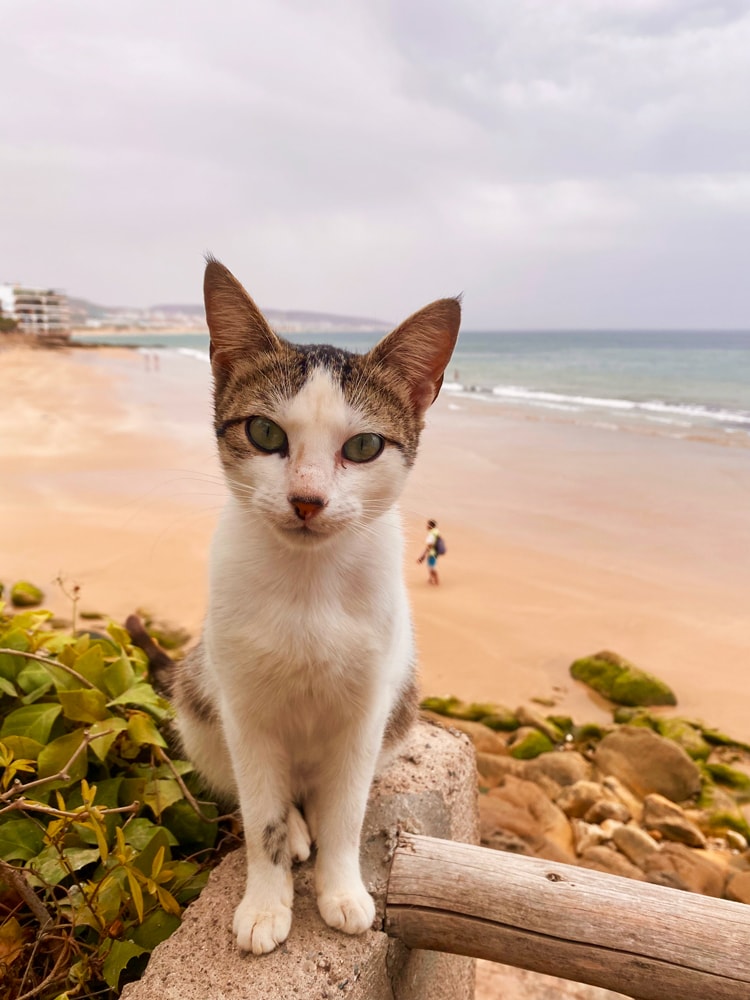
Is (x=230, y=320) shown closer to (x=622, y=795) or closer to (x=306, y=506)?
(x=306, y=506)

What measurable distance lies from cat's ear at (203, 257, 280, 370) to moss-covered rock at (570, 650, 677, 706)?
11.2 feet

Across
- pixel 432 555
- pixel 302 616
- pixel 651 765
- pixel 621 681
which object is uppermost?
pixel 302 616

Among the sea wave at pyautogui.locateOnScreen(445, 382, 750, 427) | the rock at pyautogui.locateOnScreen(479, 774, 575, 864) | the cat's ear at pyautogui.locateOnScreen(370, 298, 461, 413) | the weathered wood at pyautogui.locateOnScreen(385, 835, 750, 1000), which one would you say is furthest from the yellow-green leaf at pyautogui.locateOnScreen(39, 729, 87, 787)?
the sea wave at pyautogui.locateOnScreen(445, 382, 750, 427)

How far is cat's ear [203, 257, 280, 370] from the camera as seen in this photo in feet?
3.93

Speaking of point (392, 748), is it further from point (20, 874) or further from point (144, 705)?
point (20, 874)

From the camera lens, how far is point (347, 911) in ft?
4.28

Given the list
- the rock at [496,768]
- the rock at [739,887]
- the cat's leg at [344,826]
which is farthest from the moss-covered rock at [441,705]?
the cat's leg at [344,826]

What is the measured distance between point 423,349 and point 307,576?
498 millimetres

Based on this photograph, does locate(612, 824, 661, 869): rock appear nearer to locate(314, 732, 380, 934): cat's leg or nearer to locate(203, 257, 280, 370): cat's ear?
locate(314, 732, 380, 934): cat's leg

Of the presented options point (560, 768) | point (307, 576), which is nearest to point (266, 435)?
point (307, 576)

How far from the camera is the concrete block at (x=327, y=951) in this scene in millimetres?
1180

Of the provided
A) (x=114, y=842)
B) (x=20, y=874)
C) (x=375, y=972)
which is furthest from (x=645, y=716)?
(x=20, y=874)

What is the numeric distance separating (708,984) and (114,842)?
1.20 meters

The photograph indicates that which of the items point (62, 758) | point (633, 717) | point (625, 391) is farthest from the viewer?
point (625, 391)
